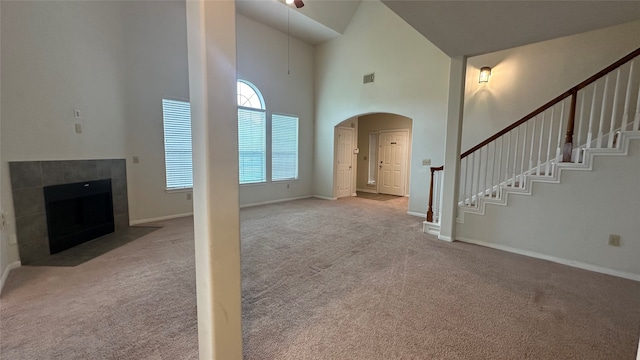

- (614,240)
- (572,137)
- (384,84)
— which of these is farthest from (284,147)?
(614,240)

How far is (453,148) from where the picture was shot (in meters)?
3.78

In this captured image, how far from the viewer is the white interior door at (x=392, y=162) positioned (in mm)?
8008

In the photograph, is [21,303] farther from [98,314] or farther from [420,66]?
[420,66]

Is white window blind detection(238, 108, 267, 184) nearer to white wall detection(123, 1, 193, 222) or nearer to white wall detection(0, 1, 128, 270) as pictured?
white wall detection(123, 1, 193, 222)

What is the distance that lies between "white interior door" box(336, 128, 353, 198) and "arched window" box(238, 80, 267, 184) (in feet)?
6.70

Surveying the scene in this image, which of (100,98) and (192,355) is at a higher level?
(100,98)

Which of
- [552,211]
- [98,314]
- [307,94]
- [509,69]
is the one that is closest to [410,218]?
[552,211]

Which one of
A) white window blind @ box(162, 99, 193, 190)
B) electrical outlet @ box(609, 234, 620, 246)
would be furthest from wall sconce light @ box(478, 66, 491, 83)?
white window blind @ box(162, 99, 193, 190)

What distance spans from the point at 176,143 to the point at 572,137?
6.04 m

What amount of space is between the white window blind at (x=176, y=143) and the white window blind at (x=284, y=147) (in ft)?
6.64

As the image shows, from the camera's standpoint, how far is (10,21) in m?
2.78

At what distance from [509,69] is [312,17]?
405 centimetres

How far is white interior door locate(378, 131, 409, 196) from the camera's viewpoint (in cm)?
A: 801

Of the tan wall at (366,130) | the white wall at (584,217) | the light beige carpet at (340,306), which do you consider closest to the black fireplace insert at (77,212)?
the light beige carpet at (340,306)
